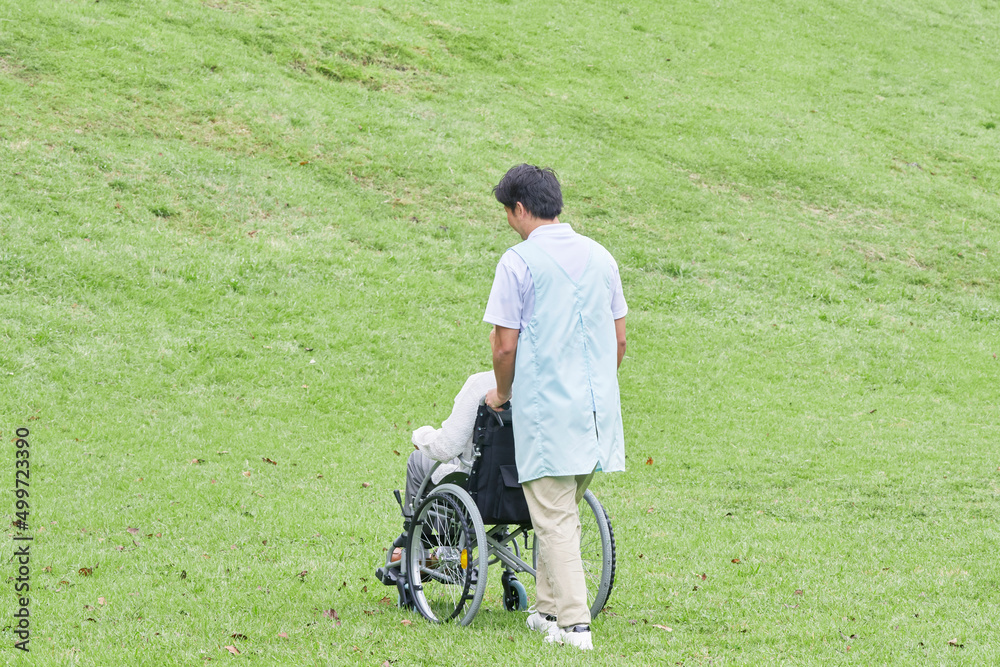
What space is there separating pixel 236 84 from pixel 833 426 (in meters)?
12.6

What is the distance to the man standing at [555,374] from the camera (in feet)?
14.5

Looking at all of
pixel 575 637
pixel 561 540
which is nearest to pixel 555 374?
pixel 561 540

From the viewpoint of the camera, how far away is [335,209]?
1549 centimetres

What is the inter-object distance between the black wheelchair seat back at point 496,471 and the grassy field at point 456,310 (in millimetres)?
604

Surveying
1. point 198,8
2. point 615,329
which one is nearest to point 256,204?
point 198,8

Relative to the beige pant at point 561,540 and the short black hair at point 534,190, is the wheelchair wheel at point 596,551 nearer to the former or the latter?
the beige pant at point 561,540

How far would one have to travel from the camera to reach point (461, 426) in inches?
187

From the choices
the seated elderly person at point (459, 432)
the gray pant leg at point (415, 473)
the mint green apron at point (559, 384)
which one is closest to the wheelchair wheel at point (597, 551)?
the mint green apron at point (559, 384)

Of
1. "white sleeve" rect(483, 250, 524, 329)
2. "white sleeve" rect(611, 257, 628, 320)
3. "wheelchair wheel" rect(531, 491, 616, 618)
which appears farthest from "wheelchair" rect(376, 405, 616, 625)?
"white sleeve" rect(611, 257, 628, 320)

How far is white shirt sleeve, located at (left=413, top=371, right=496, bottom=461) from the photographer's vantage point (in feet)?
15.6

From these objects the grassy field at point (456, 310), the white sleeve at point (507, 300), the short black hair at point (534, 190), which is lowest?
the grassy field at point (456, 310)

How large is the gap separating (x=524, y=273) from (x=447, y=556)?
1604 mm

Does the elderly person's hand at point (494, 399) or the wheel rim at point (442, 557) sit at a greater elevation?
the elderly person's hand at point (494, 399)

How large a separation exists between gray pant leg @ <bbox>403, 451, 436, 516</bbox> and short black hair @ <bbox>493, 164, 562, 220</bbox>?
1583mm
